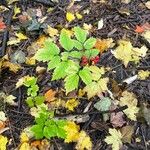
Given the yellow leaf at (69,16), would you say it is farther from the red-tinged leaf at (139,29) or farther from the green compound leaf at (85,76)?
the green compound leaf at (85,76)

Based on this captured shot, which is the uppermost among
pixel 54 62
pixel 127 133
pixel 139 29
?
pixel 54 62

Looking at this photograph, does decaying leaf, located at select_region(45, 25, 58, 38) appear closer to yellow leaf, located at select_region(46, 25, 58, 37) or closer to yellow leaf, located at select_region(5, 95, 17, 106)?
yellow leaf, located at select_region(46, 25, 58, 37)

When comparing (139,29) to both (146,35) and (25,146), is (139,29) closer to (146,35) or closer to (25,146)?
(146,35)

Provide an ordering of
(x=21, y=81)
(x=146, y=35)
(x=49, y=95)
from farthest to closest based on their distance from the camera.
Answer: (x=146, y=35) < (x=21, y=81) < (x=49, y=95)

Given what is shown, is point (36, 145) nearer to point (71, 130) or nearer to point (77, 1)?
point (71, 130)

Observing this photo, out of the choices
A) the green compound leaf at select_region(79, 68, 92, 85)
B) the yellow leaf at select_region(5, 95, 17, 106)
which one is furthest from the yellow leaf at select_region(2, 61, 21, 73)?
the green compound leaf at select_region(79, 68, 92, 85)

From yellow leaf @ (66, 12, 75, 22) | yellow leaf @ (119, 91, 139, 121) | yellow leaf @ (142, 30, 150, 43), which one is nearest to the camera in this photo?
yellow leaf @ (119, 91, 139, 121)

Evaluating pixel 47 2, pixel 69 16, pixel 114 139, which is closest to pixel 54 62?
pixel 114 139
